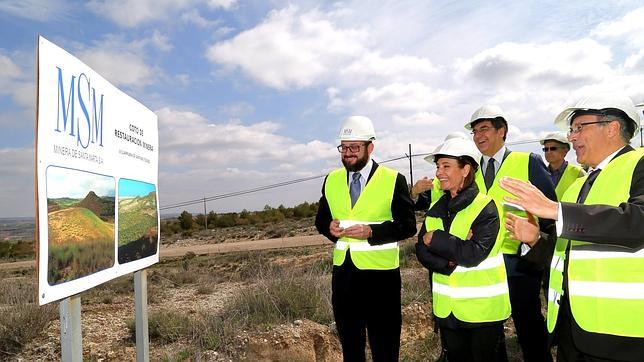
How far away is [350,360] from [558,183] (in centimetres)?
344

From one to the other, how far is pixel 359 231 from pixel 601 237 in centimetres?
204

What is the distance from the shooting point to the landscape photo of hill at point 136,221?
12.4ft

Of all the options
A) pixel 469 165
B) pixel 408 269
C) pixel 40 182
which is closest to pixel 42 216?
pixel 40 182

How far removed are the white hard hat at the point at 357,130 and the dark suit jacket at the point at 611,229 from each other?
6.98 ft

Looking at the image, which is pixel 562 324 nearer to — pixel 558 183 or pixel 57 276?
pixel 57 276

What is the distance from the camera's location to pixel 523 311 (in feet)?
13.6

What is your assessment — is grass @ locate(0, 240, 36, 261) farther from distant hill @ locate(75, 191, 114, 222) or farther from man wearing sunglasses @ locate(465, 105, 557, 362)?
man wearing sunglasses @ locate(465, 105, 557, 362)

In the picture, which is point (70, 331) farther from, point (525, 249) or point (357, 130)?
point (525, 249)

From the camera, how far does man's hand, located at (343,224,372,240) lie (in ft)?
13.4

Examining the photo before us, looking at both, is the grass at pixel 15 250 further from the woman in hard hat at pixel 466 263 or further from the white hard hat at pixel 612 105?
the white hard hat at pixel 612 105

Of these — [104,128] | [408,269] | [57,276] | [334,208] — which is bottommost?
[408,269]

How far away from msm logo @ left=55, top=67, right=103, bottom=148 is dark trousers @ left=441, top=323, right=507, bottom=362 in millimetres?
2784

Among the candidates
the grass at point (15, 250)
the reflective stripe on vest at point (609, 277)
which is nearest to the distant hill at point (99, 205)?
the reflective stripe on vest at point (609, 277)

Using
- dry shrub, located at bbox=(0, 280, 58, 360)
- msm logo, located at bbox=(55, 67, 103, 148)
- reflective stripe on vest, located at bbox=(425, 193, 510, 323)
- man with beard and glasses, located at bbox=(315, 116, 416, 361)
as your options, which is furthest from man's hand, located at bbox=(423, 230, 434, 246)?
dry shrub, located at bbox=(0, 280, 58, 360)
